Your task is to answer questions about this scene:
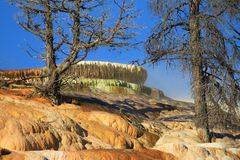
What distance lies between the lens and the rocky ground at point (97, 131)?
1230cm

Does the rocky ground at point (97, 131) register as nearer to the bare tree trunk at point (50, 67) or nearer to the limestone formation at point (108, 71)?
the bare tree trunk at point (50, 67)

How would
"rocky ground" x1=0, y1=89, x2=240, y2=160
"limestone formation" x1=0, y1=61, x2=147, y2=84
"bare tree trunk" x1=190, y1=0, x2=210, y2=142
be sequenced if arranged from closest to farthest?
"rocky ground" x1=0, y1=89, x2=240, y2=160, "bare tree trunk" x1=190, y1=0, x2=210, y2=142, "limestone formation" x1=0, y1=61, x2=147, y2=84

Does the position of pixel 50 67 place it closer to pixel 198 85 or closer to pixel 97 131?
pixel 97 131

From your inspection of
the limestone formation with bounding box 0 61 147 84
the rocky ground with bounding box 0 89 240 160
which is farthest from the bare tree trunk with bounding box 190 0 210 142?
the limestone formation with bounding box 0 61 147 84

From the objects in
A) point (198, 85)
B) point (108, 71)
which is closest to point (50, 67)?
point (198, 85)

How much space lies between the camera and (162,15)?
770 inches

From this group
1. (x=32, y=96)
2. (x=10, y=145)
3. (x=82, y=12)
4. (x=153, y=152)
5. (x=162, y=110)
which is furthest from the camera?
(x=162, y=110)

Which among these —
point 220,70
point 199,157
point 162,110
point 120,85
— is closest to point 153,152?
point 199,157

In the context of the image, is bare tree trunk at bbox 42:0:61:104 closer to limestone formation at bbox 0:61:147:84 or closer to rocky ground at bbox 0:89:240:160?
rocky ground at bbox 0:89:240:160

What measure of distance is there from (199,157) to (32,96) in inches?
239

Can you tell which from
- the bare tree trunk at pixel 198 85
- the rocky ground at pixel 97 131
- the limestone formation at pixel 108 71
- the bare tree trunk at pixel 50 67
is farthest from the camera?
the limestone formation at pixel 108 71

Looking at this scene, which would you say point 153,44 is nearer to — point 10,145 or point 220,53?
point 220,53

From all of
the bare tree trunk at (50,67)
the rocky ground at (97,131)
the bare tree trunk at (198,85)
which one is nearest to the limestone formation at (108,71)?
the rocky ground at (97,131)

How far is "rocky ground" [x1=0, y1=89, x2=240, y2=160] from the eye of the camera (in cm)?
1230
